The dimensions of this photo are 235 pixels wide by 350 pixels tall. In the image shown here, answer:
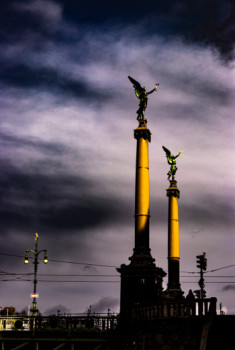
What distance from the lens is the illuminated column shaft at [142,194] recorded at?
39.6 m

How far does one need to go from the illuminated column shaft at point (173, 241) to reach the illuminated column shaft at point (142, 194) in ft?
38.5

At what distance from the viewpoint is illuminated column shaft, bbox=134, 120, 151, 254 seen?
3962 centimetres

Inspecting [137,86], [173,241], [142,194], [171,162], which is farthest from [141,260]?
[171,162]

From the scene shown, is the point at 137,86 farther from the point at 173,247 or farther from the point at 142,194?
the point at 173,247

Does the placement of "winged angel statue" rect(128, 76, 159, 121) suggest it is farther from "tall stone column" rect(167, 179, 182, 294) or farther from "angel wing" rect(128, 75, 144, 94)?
"tall stone column" rect(167, 179, 182, 294)

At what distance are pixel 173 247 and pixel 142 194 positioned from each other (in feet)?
40.3

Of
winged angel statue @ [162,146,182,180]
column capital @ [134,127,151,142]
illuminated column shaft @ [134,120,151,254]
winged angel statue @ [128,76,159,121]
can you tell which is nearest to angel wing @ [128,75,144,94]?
winged angel statue @ [128,76,159,121]

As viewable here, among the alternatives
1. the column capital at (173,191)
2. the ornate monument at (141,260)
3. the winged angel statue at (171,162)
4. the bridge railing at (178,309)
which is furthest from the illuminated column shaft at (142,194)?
the winged angel statue at (171,162)

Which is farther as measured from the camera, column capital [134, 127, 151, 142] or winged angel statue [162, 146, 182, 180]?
winged angel statue [162, 146, 182, 180]

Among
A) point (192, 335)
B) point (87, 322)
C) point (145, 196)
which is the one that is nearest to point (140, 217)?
point (145, 196)

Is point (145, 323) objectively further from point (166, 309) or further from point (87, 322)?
point (87, 322)

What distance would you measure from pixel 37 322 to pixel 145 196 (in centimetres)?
1181

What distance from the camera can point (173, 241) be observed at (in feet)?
169

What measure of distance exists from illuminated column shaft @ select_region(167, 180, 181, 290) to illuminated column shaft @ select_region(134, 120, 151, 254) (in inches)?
462
